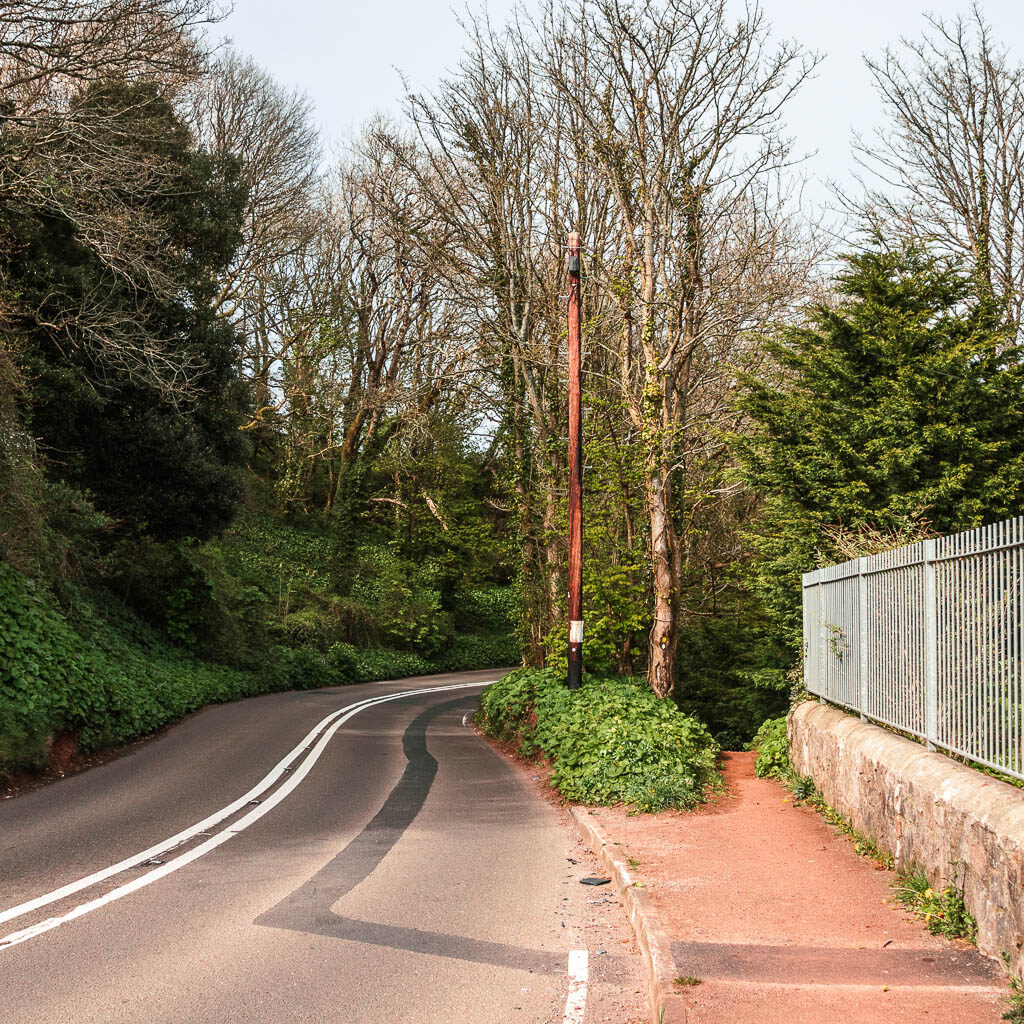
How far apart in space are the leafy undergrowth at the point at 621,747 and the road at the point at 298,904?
0.61 metres

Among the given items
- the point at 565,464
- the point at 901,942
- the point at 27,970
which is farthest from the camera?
the point at 565,464

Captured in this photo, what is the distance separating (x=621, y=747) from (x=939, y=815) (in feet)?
18.4

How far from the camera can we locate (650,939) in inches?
228

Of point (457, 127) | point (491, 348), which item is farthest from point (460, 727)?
point (457, 127)

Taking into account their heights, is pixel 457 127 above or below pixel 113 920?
above

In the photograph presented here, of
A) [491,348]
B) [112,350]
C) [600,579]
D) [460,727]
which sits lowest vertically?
[460,727]

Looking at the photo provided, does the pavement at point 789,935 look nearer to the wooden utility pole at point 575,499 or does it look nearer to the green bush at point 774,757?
the green bush at point 774,757

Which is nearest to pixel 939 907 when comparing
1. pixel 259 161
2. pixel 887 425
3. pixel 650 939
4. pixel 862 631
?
pixel 650 939

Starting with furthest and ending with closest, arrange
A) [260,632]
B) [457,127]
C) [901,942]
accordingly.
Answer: [260,632]
[457,127]
[901,942]

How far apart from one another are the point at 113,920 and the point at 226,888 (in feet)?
3.39

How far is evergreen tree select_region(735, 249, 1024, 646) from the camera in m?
14.1

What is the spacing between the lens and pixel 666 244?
55.8ft

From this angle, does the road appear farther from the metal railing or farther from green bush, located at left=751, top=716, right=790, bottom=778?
green bush, located at left=751, top=716, right=790, bottom=778

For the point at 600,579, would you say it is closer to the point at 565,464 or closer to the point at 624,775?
the point at 565,464
